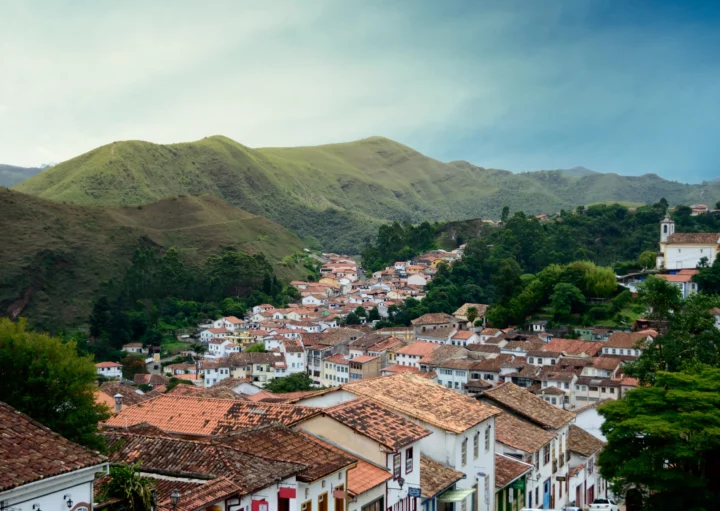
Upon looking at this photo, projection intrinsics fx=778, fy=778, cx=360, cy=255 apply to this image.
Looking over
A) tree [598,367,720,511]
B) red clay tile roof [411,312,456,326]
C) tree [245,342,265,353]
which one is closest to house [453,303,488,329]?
red clay tile roof [411,312,456,326]

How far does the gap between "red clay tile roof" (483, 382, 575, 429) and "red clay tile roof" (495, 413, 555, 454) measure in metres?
0.33

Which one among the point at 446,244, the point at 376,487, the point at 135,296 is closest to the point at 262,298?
the point at 135,296

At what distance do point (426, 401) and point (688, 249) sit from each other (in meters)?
69.9

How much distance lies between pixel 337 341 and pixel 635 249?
2177 inches

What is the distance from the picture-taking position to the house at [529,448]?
2445 centimetres

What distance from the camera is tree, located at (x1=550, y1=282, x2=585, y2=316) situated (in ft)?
253

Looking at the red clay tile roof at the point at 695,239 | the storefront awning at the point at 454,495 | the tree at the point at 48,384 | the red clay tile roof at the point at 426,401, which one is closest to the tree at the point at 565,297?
the red clay tile roof at the point at 695,239

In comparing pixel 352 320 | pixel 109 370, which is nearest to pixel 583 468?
pixel 109 370

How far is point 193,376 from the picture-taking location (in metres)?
75.9

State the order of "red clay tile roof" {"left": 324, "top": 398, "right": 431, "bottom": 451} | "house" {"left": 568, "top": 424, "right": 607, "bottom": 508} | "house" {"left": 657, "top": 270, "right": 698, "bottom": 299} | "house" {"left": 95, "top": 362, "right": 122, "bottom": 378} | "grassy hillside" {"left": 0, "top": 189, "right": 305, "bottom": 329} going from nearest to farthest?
"red clay tile roof" {"left": 324, "top": 398, "right": 431, "bottom": 451} < "house" {"left": 568, "top": 424, "right": 607, "bottom": 508} < "house" {"left": 657, "top": 270, "right": 698, "bottom": 299} < "house" {"left": 95, "top": 362, "right": 122, "bottom": 378} < "grassy hillside" {"left": 0, "top": 189, "right": 305, "bottom": 329}

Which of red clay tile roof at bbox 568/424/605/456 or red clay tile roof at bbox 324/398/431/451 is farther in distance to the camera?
red clay tile roof at bbox 568/424/605/456

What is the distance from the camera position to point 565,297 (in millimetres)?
77375

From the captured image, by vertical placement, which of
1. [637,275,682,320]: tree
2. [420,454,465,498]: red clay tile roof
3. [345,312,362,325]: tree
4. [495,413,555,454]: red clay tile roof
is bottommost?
[345,312,362,325]: tree

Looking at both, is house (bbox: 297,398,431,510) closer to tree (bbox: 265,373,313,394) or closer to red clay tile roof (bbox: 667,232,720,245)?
tree (bbox: 265,373,313,394)
